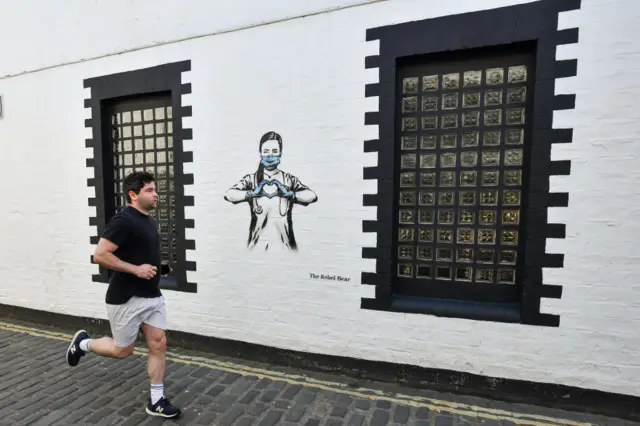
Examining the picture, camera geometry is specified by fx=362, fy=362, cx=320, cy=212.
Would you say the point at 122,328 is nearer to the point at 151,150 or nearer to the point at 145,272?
the point at 145,272

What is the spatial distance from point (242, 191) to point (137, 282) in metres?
1.57

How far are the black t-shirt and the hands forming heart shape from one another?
1.29m

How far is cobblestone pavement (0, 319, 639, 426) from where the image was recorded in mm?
3191

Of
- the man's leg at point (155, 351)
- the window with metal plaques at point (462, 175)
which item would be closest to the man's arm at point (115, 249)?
the man's leg at point (155, 351)

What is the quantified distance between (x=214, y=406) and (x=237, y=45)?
12.6ft

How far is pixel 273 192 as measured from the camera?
4.16m

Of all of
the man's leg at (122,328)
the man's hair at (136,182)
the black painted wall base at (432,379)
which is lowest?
the black painted wall base at (432,379)

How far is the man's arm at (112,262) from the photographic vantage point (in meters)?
2.98

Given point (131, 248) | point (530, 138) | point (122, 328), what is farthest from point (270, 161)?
point (530, 138)

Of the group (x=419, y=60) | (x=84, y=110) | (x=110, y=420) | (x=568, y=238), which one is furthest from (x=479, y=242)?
(x=84, y=110)

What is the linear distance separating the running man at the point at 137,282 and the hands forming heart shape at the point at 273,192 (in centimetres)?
124

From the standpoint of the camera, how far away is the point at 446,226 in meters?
3.71

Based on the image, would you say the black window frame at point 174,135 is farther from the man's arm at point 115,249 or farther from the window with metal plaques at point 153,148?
the man's arm at point 115,249

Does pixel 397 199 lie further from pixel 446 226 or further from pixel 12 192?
pixel 12 192
